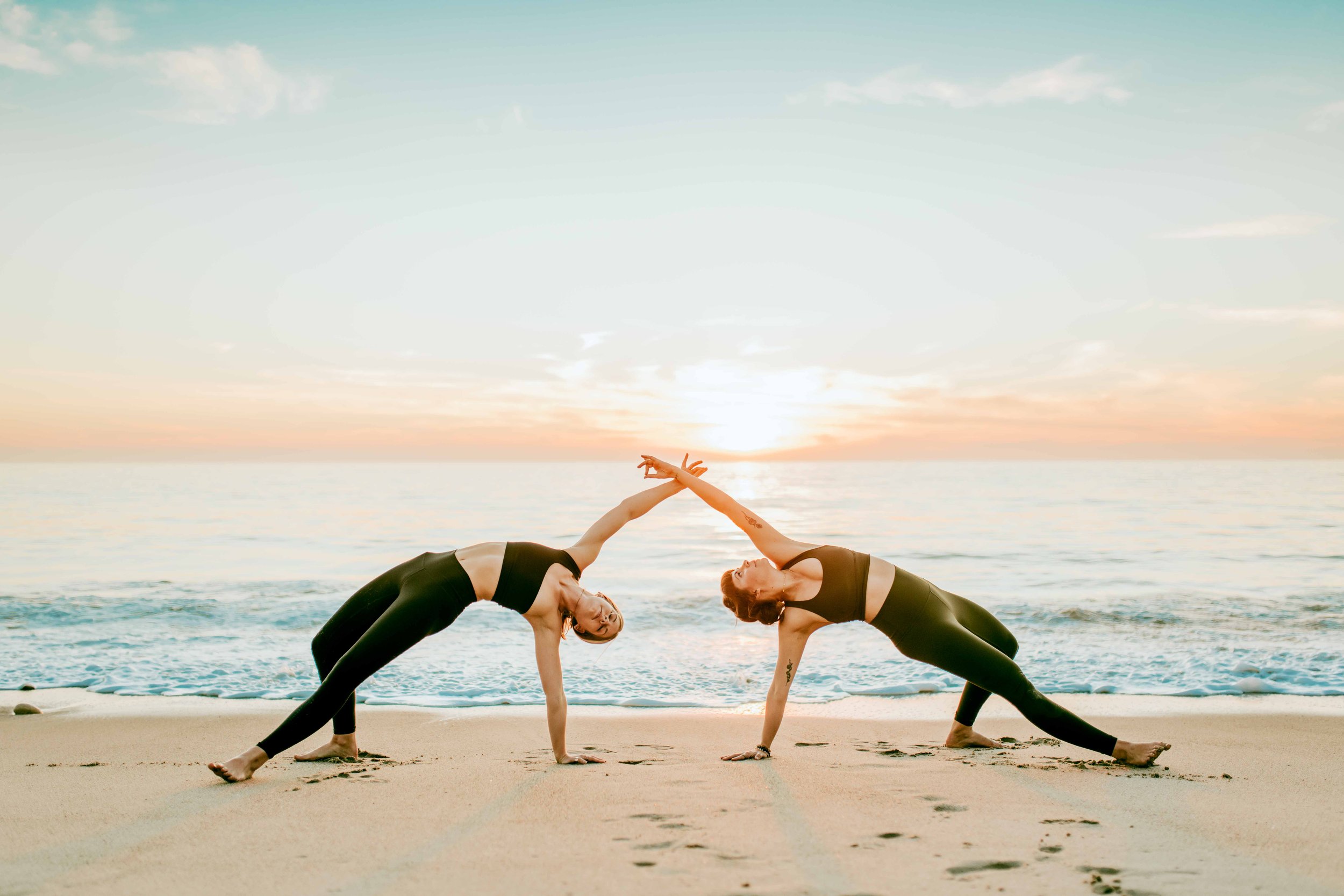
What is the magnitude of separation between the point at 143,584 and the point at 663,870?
609 inches

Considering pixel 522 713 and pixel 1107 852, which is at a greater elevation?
pixel 1107 852

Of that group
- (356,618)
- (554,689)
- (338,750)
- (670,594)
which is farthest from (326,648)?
(670,594)

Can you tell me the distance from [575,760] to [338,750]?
1.61m

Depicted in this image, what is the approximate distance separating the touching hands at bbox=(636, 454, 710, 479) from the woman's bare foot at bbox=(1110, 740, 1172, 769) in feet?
10.2

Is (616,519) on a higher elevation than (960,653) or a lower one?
higher

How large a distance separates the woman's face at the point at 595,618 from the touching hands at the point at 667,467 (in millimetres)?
1011

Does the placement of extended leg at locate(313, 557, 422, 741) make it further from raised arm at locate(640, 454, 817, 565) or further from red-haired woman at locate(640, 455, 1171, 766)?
red-haired woman at locate(640, 455, 1171, 766)

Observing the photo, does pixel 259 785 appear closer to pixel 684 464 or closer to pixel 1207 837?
pixel 684 464

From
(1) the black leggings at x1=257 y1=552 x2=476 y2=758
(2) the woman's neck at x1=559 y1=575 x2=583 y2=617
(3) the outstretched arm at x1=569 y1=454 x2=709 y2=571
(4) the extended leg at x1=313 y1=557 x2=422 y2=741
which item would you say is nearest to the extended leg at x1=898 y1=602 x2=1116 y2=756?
(3) the outstretched arm at x1=569 y1=454 x2=709 y2=571

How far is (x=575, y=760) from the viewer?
17.6 feet

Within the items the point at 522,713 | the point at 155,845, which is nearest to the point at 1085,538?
the point at 522,713

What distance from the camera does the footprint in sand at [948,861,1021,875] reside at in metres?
3.41

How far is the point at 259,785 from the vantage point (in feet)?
15.8

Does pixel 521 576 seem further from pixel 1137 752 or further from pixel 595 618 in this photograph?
pixel 1137 752
